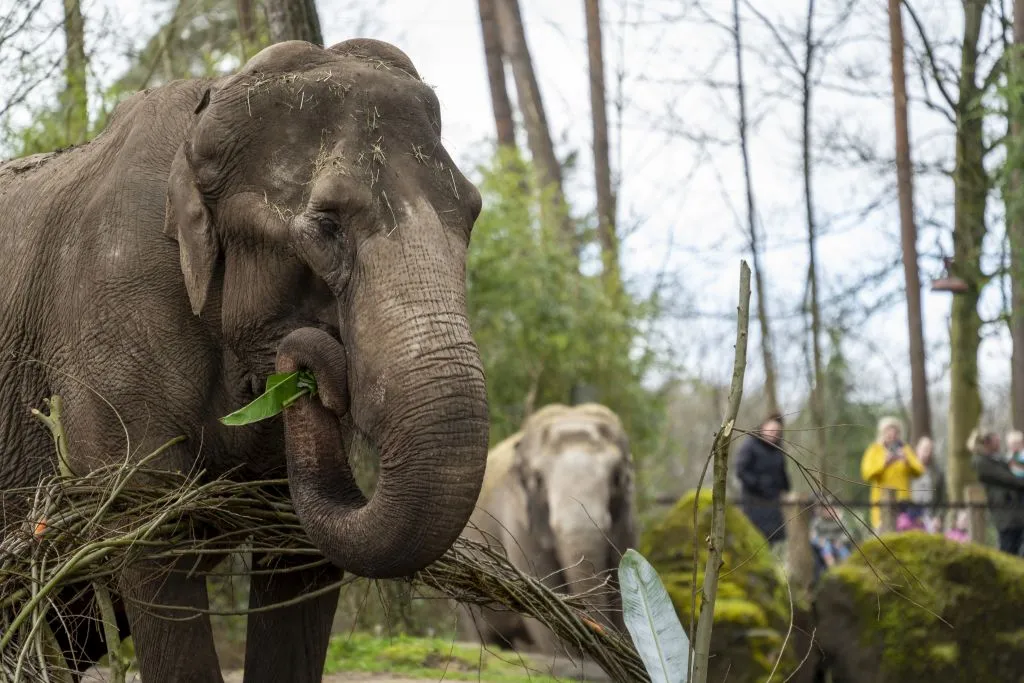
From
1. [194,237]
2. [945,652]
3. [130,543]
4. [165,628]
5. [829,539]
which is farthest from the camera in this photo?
[829,539]

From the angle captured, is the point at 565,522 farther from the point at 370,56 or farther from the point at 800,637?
the point at 370,56

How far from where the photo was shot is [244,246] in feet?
14.8

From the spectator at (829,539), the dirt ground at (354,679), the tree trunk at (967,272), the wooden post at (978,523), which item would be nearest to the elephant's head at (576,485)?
the dirt ground at (354,679)

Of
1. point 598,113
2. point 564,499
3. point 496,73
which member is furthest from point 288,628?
point 598,113

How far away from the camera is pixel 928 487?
1360 centimetres

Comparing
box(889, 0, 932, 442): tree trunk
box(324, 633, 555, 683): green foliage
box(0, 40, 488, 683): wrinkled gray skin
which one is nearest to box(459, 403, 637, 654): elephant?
box(324, 633, 555, 683): green foliage

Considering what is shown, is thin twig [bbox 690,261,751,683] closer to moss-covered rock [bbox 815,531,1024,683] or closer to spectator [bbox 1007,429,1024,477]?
moss-covered rock [bbox 815,531,1024,683]

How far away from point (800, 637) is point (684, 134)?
39.9ft

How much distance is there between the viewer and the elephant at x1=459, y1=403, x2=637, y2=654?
9547 millimetres

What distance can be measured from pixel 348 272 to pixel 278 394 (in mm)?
420

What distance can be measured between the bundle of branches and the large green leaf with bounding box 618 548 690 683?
0.95 metres

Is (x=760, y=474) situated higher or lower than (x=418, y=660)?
higher

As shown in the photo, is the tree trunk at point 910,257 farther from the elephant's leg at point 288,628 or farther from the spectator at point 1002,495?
the elephant's leg at point 288,628

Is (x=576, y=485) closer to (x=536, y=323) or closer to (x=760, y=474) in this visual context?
(x=760, y=474)
